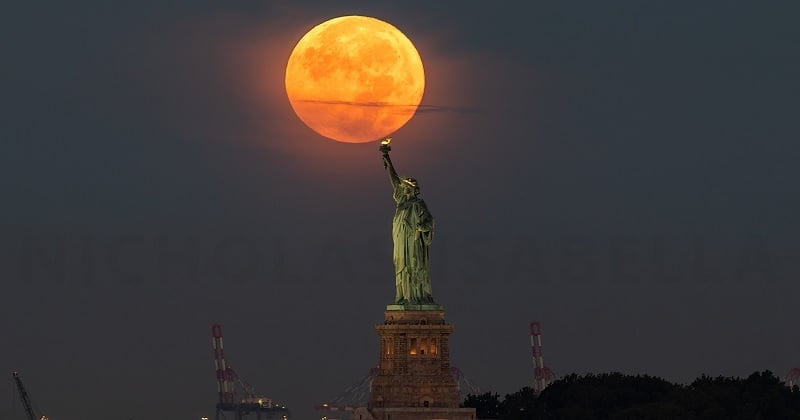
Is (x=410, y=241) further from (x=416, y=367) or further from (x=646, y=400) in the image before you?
(x=646, y=400)

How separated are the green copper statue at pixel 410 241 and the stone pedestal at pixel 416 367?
1.37 m

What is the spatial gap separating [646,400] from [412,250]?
32903 mm

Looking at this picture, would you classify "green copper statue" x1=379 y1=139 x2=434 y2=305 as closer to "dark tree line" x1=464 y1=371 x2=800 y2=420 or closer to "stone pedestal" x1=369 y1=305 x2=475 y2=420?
"stone pedestal" x1=369 y1=305 x2=475 y2=420

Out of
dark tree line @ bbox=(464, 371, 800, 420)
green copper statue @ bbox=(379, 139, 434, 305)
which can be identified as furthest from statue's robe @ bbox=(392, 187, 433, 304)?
dark tree line @ bbox=(464, 371, 800, 420)

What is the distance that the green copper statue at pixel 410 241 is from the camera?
15638 centimetres

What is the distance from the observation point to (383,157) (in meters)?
157

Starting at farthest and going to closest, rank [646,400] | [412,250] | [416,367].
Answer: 1. [646,400]
2. [412,250]
3. [416,367]

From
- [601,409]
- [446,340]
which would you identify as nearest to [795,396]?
[601,409]

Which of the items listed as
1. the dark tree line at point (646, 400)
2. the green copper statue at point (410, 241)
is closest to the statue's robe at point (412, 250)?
the green copper statue at point (410, 241)

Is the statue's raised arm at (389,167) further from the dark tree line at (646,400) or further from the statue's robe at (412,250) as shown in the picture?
the dark tree line at (646,400)

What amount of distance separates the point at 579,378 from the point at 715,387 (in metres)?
17.5

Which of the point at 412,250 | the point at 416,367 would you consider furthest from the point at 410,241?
the point at 416,367

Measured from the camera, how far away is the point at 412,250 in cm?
15700

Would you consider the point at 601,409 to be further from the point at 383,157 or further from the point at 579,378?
the point at 383,157
